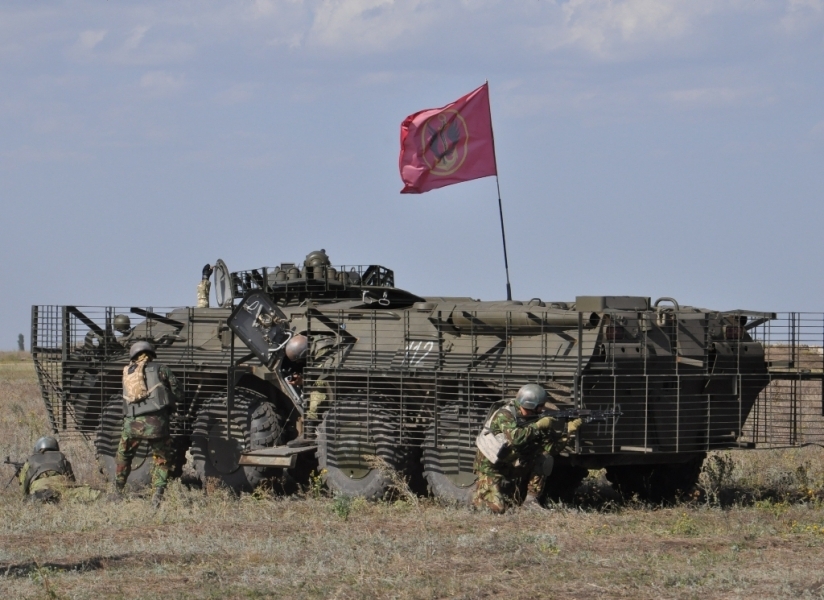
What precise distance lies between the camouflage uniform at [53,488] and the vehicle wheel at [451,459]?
3.40 m

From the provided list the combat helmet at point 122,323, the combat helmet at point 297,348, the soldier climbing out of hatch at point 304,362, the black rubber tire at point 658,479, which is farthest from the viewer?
the combat helmet at point 122,323

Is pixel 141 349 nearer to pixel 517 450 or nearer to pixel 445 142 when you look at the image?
pixel 517 450

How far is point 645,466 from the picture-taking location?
14273mm

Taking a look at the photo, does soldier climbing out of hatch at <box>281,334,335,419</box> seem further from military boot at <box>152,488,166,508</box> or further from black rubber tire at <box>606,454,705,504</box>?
black rubber tire at <box>606,454,705,504</box>

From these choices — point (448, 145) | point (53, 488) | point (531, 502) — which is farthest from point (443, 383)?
point (448, 145)

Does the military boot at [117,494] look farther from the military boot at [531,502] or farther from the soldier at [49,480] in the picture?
the military boot at [531,502]

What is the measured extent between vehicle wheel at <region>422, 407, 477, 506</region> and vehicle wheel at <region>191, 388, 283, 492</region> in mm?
2027

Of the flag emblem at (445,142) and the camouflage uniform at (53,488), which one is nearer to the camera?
the camouflage uniform at (53,488)

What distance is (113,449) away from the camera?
49.9ft

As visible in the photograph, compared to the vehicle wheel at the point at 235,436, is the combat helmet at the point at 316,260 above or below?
above

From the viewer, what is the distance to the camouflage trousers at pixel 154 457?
44.5ft

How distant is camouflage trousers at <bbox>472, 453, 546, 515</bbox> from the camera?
1205 cm

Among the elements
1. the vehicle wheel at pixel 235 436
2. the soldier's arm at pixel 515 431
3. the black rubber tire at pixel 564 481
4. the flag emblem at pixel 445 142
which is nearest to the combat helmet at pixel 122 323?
the vehicle wheel at pixel 235 436

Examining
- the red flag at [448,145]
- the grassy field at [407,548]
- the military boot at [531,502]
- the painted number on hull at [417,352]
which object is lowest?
the grassy field at [407,548]
